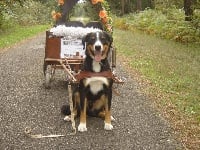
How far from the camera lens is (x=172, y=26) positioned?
78.5 ft

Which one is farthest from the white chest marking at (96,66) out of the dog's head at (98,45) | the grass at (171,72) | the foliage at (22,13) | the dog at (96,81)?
the foliage at (22,13)

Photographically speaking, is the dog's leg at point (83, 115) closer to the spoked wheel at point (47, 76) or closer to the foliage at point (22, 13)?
the spoked wheel at point (47, 76)

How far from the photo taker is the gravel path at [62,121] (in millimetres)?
6441

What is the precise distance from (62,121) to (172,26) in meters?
17.2

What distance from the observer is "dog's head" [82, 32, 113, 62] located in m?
6.94

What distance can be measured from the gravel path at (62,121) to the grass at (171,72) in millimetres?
491

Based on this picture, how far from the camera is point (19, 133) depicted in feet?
22.5

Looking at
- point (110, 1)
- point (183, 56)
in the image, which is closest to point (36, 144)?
point (183, 56)

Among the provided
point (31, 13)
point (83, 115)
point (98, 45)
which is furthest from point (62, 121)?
point (31, 13)

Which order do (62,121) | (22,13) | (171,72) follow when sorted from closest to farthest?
1. (62,121)
2. (171,72)
3. (22,13)

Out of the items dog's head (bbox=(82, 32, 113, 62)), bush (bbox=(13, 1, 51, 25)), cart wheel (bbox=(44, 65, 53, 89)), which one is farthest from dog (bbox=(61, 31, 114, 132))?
bush (bbox=(13, 1, 51, 25))

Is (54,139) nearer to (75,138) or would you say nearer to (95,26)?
(75,138)

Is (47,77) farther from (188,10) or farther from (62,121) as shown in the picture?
(188,10)

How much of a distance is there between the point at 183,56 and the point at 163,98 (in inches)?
297
